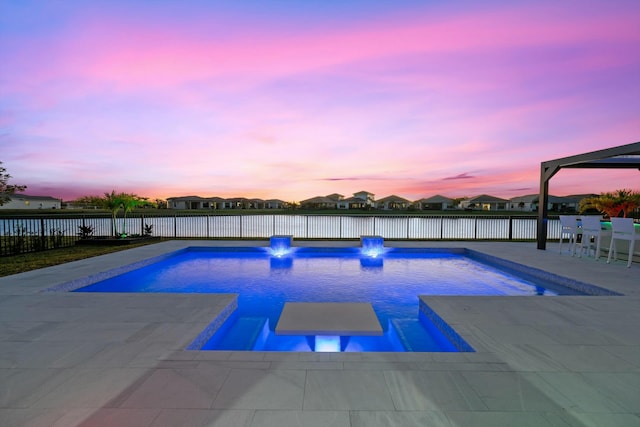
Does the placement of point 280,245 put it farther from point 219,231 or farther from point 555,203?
point 555,203

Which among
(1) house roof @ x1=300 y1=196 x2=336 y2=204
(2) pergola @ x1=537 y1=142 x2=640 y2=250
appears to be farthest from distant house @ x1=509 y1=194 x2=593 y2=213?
(2) pergola @ x1=537 y1=142 x2=640 y2=250

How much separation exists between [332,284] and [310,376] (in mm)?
3951

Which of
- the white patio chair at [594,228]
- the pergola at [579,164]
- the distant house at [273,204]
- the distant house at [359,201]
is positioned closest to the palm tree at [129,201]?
the pergola at [579,164]

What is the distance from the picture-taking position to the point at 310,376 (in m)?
1.98

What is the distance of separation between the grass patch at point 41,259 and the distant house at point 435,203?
4806cm

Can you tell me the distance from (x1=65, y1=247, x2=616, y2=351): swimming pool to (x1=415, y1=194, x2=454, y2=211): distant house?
42987mm

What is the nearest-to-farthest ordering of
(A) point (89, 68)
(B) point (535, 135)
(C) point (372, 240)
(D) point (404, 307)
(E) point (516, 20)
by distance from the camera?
(D) point (404, 307), (E) point (516, 20), (C) point (372, 240), (A) point (89, 68), (B) point (535, 135)

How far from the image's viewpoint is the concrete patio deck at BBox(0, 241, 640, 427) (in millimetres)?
1595

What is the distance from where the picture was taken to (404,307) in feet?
15.2

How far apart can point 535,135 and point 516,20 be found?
808 cm

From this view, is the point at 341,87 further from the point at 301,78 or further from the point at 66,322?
the point at 66,322

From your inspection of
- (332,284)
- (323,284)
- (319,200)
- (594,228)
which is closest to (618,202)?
(594,228)

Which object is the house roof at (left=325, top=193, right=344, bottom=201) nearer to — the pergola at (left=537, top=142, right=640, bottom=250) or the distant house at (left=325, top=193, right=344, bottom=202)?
the distant house at (left=325, top=193, right=344, bottom=202)

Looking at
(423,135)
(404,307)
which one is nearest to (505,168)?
(423,135)
